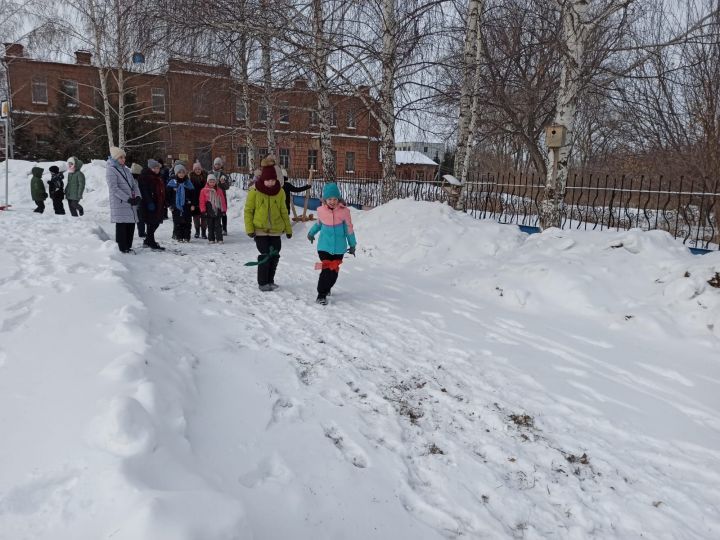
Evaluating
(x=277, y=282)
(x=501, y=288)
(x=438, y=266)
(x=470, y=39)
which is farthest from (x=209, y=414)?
(x=470, y=39)

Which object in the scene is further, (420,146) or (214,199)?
(420,146)

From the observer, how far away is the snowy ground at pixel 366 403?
82.4 inches

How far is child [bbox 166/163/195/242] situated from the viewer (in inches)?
373

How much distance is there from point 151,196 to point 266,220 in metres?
3.81

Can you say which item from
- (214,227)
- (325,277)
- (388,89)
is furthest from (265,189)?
(388,89)

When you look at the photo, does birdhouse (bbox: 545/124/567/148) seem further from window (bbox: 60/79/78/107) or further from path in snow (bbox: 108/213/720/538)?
window (bbox: 60/79/78/107)

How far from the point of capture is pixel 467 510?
2.33 metres

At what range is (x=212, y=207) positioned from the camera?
9562 mm

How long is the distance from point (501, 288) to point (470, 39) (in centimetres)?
620

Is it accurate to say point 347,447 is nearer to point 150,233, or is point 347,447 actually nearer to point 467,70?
point 150,233

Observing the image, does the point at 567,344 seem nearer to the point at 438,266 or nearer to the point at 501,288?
the point at 501,288

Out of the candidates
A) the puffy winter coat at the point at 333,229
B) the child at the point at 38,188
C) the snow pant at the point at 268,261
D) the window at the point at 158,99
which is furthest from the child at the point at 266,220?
the window at the point at 158,99

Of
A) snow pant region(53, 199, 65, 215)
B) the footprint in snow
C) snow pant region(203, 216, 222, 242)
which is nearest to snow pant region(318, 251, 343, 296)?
the footprint in snow

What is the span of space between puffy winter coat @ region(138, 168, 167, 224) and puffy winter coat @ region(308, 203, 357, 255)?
429 centimetres
